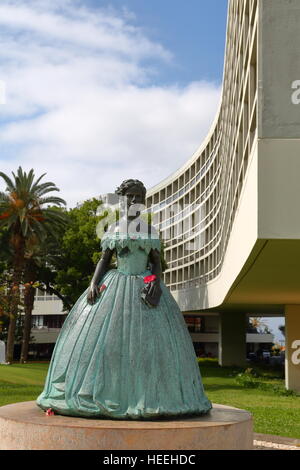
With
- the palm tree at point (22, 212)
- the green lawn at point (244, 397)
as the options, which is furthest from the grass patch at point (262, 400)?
the palm tree at point (22, 212)

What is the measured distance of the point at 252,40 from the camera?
12.2 meters

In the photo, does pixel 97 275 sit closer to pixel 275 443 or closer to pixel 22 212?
pixel 275 443

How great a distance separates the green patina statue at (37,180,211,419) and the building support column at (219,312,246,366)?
3842cm

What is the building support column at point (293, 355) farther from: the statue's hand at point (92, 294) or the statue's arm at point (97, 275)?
the statue's hand at point (92, 294)

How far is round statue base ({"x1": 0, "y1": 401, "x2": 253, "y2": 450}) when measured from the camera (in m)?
5.72

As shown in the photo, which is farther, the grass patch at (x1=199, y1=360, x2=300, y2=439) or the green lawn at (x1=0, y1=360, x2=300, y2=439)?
the green lawn at (x1=0, y1=360, x2=300, y2=439)

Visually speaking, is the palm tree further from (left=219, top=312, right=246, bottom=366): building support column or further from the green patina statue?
the green patina statue

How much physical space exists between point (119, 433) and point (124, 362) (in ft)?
2.87

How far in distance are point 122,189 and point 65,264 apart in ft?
116

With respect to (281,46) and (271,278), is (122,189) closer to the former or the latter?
(281,46)

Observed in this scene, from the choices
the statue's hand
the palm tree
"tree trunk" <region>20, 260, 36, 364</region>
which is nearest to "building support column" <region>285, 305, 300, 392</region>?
the palm tree

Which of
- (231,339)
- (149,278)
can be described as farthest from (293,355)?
(149,278)

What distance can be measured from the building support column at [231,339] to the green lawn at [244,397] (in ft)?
36.1
